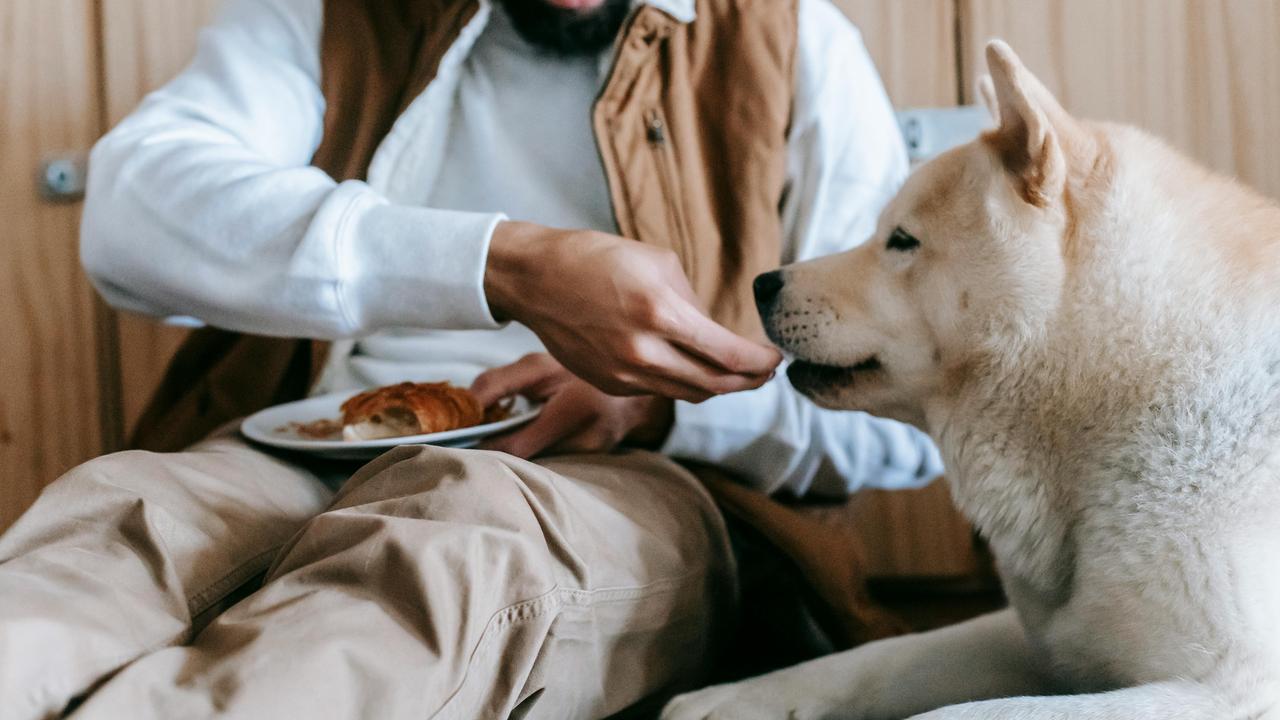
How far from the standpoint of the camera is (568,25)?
4.10 feet

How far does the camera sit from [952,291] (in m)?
0.84

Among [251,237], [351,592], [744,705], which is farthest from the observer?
[251,237]

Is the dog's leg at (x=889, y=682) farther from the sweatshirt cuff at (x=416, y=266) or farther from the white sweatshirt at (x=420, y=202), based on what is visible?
the sweatshirt cuff at (x=416, y=266)

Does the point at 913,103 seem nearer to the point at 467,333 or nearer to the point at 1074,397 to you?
the point at 467,333

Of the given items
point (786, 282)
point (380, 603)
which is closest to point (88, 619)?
point (380, 603)

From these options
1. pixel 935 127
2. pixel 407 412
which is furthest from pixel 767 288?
pixel 935 127

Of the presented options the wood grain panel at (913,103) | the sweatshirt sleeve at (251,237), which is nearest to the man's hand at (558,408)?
the sweatshirt sleeve at (251,237)

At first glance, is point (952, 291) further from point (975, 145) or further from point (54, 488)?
point (54, 488)

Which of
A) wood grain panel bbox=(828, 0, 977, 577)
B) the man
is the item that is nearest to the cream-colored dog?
the man

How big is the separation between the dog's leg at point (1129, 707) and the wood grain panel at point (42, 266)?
1.46 meters

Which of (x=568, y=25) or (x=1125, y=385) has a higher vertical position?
(x=568, y=25)

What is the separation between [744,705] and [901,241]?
418mm

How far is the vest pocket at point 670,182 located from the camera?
1.20 m

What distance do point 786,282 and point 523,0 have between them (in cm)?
58
